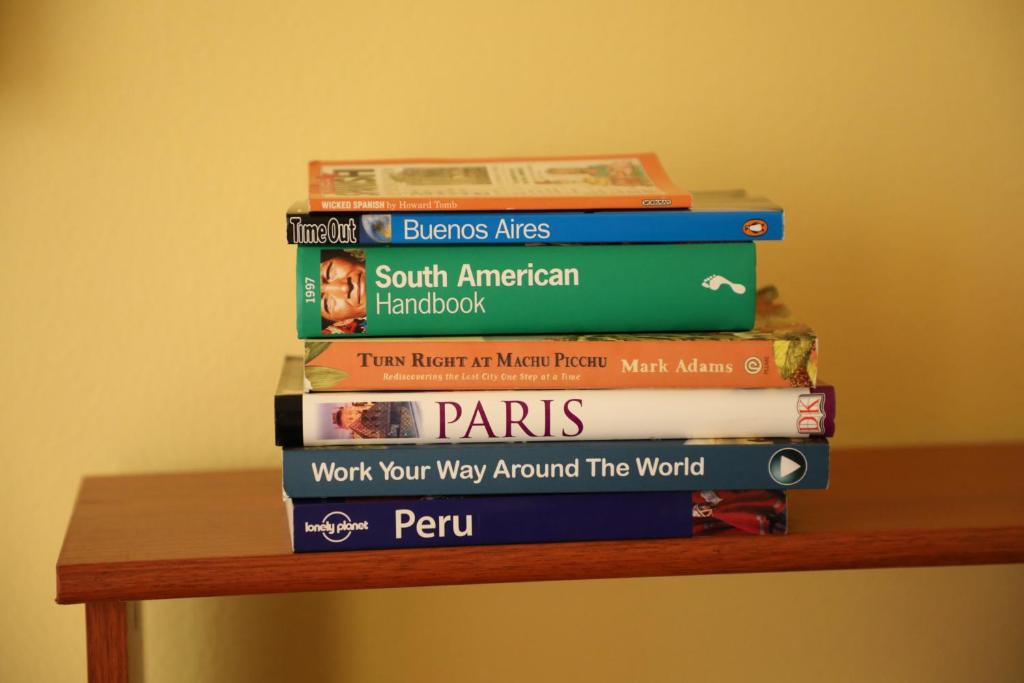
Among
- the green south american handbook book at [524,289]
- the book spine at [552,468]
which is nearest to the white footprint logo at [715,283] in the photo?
the green south american handbook book at [524,289]

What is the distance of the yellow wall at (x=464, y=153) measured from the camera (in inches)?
41.4

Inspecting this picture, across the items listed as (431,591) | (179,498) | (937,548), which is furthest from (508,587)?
(937,548)

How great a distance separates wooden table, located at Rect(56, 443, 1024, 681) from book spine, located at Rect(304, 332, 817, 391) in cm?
12

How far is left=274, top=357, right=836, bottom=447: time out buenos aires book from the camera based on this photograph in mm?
803

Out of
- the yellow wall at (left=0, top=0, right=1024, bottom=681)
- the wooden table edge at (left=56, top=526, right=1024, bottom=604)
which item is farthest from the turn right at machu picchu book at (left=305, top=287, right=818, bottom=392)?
the yellow wall at (left=0, top=0, right=1024, bottom=681)

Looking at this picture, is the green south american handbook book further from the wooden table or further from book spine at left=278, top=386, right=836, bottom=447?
the wooden table

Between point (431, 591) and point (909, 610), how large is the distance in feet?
1.72

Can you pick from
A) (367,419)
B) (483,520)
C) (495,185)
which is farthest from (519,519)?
(495,185)

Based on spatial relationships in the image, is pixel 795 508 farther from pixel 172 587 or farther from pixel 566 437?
pixel 172 587

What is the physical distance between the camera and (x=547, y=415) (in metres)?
0.81

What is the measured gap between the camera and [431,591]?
117 centimetres

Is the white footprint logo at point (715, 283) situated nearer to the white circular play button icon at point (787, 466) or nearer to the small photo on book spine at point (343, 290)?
the white circular play button icon at point (787, 466)

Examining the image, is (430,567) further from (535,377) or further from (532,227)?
(532,227)

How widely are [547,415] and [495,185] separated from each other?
18 centimetres
